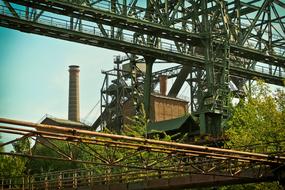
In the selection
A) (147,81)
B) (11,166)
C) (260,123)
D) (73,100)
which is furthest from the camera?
(73,100)

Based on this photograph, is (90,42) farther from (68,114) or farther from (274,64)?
(68,114)

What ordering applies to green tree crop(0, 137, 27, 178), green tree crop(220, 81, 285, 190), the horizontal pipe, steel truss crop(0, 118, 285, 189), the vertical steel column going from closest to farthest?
1. the horizontal pipe
2. steel truss crop(0, 118, 285, 189)
3. green tree crop(220, 81, 285, 190)
4. the vertical steel column
5. green tree crop(0, 137, 27, 178)

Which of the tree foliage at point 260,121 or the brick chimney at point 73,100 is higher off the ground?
the brick chimney at point 73,100

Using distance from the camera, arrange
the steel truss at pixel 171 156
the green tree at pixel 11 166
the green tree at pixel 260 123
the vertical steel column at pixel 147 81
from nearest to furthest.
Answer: the steel truss at pixel 171 156
the green tree at pixel 260 123
the vertical steel column at pixel 147 81
the green tree at pixel 11 166

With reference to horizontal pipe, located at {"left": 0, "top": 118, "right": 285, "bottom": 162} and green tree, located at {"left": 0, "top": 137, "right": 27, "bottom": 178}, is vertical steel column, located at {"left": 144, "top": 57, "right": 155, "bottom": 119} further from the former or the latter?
horizontal pipe, located at {"left": 0, "top": 118, "right": 285, "bottom": 162}

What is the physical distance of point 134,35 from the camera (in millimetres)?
45781

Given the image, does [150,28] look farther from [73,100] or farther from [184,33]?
[73,100]

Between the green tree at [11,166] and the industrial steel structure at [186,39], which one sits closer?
the industrial steel structure at [186,39]

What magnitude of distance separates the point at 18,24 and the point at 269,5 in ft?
88.5

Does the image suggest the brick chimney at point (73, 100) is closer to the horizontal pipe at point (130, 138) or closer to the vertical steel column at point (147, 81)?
the vertical steel column at point (147, 81)

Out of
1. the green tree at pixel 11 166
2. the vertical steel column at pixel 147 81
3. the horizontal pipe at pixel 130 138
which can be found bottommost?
the green tree at pixel 11 166

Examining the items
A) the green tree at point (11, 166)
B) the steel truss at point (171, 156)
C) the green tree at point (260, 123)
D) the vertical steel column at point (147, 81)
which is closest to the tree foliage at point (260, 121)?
the green tree at point (260, 123)

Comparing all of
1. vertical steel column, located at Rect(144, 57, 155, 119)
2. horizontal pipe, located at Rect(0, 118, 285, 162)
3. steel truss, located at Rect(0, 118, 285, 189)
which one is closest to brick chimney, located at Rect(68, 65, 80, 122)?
vertical steel column, located at Rect(144, 57, 155, 119)

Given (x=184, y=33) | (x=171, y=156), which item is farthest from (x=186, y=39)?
(x=171, y=156)
